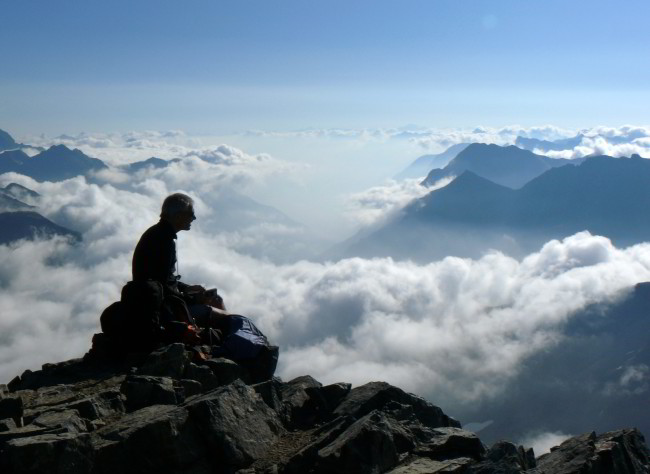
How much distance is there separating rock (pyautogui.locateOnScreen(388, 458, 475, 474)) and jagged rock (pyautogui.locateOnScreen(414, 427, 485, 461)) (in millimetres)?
324

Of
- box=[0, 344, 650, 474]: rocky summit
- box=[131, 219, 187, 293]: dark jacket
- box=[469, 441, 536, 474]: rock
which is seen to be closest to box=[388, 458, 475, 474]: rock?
box=[0, 344, 650, 474]: rocky summit

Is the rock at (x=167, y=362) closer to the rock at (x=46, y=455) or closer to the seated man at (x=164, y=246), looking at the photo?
the seated man at (x=164, y=246)

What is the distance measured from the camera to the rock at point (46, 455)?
9.41 m

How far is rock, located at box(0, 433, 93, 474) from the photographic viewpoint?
941 centimetres

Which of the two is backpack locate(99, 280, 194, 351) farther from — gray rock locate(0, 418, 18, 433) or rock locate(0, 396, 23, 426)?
gray rock locate(0, 418, 18, 433)

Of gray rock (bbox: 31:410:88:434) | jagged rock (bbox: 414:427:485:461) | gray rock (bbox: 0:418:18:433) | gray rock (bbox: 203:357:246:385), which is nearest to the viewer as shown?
gray rock (bbox: 31:410:88:434)

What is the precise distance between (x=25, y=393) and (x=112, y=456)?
5.28 meters

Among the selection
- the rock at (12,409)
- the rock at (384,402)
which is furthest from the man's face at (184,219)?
the rock at (384,402)

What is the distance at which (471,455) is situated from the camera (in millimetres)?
12336

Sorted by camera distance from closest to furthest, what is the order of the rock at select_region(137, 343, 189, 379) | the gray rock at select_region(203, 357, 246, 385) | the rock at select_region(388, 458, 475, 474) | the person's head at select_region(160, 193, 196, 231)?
the rock at select_region(388, 458, 475, 474)
the rock at select_region(137, 343, 189, 379)
the gray rock at select_region(203, 357, 246, 385)
the person's head at select_region(160, 193, 196, 231)

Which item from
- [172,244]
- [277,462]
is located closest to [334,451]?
[277,462]

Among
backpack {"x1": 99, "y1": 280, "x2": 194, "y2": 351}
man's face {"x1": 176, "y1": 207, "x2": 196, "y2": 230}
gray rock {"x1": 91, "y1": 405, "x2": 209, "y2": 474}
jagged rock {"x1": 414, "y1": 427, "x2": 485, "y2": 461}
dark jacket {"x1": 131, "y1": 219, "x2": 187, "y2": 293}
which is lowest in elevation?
jagged rock {"x1": 414, "y1": 427, "x2": 485, "y2": 461}

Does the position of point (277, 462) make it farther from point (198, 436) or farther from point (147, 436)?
point (147, 436)

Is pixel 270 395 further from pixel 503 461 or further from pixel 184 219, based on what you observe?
pixel 503 461
